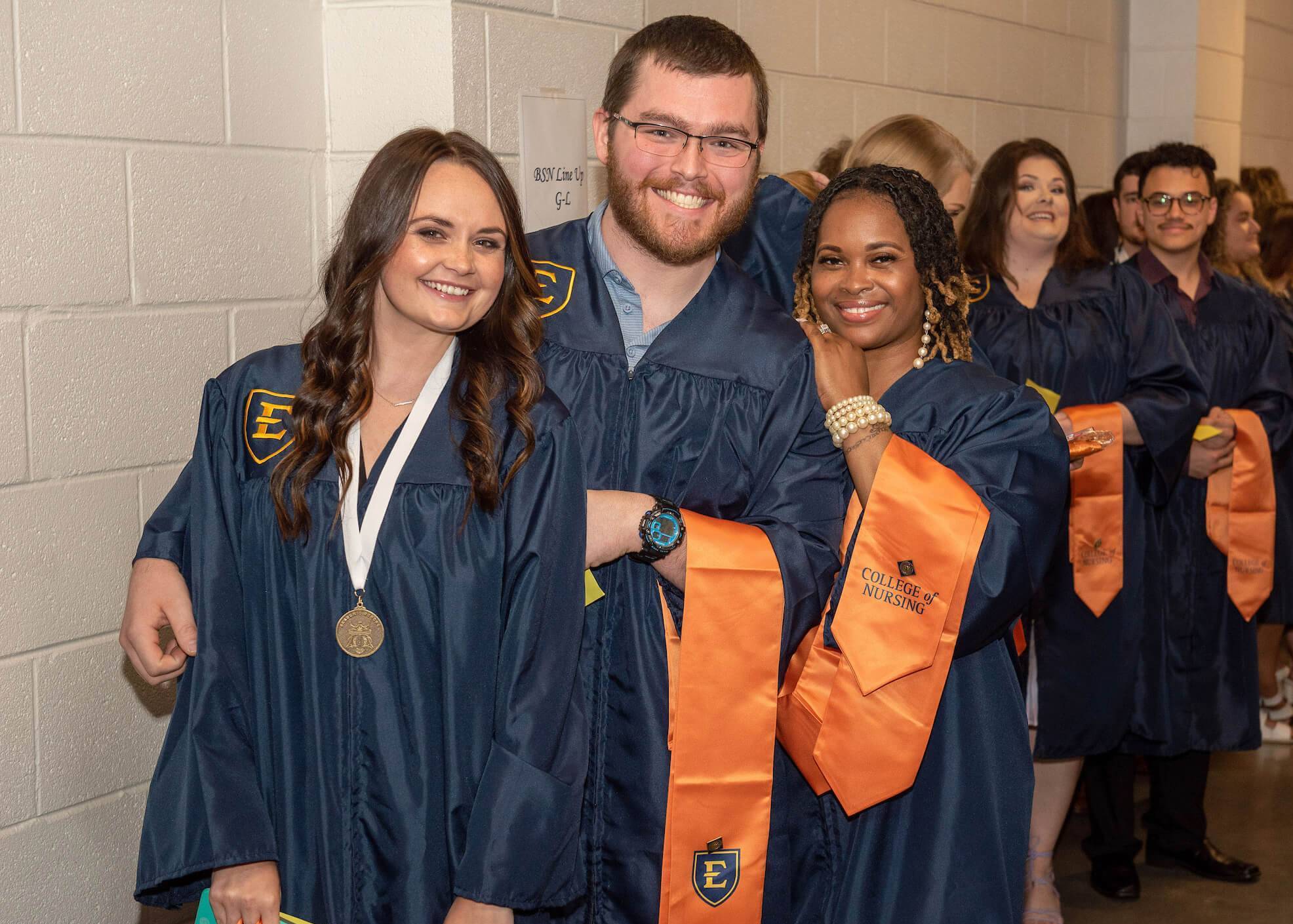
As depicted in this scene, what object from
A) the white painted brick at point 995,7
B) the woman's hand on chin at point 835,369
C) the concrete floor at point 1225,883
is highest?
the white painted brick at point 995,7

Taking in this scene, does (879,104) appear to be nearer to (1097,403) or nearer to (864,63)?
(864,63)

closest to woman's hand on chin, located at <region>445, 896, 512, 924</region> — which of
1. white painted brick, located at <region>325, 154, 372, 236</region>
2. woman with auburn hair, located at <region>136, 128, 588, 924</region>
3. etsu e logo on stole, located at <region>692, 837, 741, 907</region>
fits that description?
woman with auburn hair, located at <region>136, 128, 588, 924</region>

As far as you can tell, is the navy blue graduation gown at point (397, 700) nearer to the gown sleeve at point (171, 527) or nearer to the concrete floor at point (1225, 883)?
the gown sleeve at point (171, 527)

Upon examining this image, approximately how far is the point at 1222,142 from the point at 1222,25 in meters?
0.51

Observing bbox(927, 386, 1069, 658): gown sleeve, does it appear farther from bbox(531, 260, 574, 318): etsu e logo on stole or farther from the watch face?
bbox(531, 260, 574, 318): etsu e logo on stole

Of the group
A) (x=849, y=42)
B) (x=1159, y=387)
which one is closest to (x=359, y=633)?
(x=1159, y=387)

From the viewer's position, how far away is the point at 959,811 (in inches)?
89.7

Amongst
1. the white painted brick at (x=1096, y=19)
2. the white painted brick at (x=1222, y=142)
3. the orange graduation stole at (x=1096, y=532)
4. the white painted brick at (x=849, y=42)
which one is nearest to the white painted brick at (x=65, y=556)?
the orange graduation stole at (x=1096, y=532)

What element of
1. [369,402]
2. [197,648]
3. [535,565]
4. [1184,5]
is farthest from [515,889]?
[1184,5]

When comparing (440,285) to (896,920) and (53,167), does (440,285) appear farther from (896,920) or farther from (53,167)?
(896,920)

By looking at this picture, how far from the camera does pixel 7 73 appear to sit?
225cm

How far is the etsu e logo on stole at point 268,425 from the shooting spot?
1.94 m

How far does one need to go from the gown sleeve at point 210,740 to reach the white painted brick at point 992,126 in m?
3.82

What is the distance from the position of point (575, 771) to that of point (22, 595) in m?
1.08
